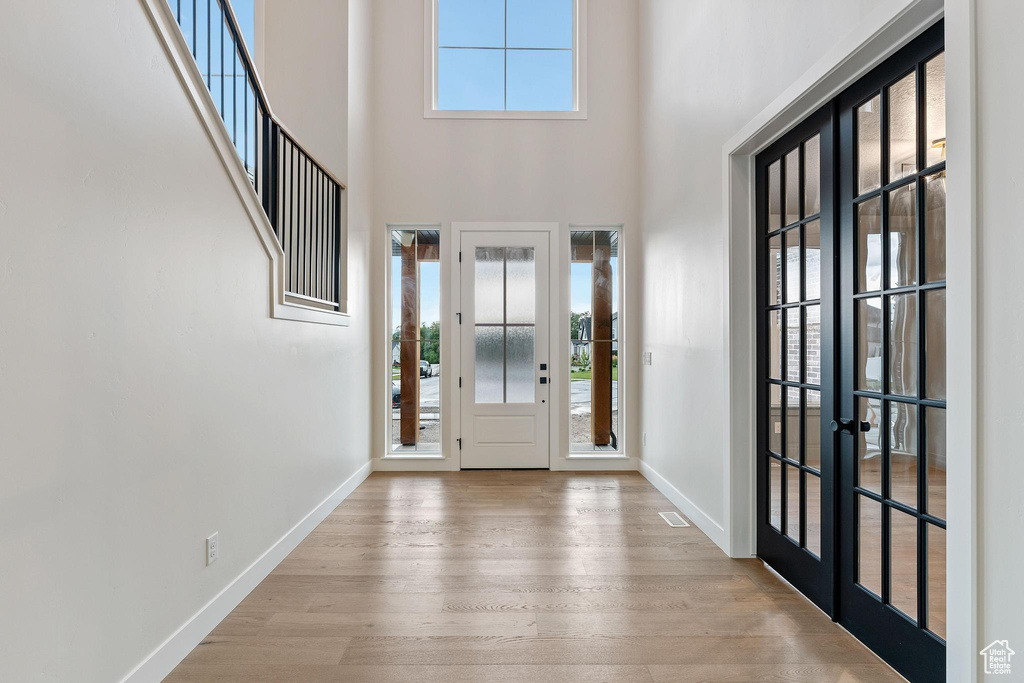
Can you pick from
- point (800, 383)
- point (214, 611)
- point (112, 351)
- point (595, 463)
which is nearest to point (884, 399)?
point (800, 383)

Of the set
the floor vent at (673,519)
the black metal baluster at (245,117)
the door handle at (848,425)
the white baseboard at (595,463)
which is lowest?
the floor vent at (673,519)

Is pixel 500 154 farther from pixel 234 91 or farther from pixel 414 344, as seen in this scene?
pixel 234 91

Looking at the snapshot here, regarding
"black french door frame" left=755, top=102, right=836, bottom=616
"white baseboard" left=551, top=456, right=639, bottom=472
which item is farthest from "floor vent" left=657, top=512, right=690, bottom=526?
"white baseboard" left=551, top=456, right=639, bottom=472

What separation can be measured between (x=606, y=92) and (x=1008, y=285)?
4.19 metres

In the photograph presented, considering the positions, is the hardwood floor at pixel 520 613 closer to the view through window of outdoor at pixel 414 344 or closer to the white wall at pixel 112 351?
the white wall at pixel 112 351

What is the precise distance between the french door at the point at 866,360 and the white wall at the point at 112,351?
251cm

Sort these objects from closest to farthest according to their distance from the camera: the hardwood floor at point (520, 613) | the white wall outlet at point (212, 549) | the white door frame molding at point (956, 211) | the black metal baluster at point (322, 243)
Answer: the white door frame molding at point (956, 211)
the hardwood floor at point (520, 613)
the white wall outlet at point (212, 549)
the black metal baluster at point (322, 243)

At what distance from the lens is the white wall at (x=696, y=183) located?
2529mm

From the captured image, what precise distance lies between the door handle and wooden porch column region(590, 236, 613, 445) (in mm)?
2922

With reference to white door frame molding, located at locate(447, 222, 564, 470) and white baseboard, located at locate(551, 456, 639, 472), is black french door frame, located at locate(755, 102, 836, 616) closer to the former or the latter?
white baseboard, located at locate(551, 456, 639, 472)

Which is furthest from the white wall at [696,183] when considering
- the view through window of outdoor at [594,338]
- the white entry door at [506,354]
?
the white entry door at [506,354]

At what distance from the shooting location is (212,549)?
2234mm

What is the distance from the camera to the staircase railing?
2.52m

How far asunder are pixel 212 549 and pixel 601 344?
3.59 meters
